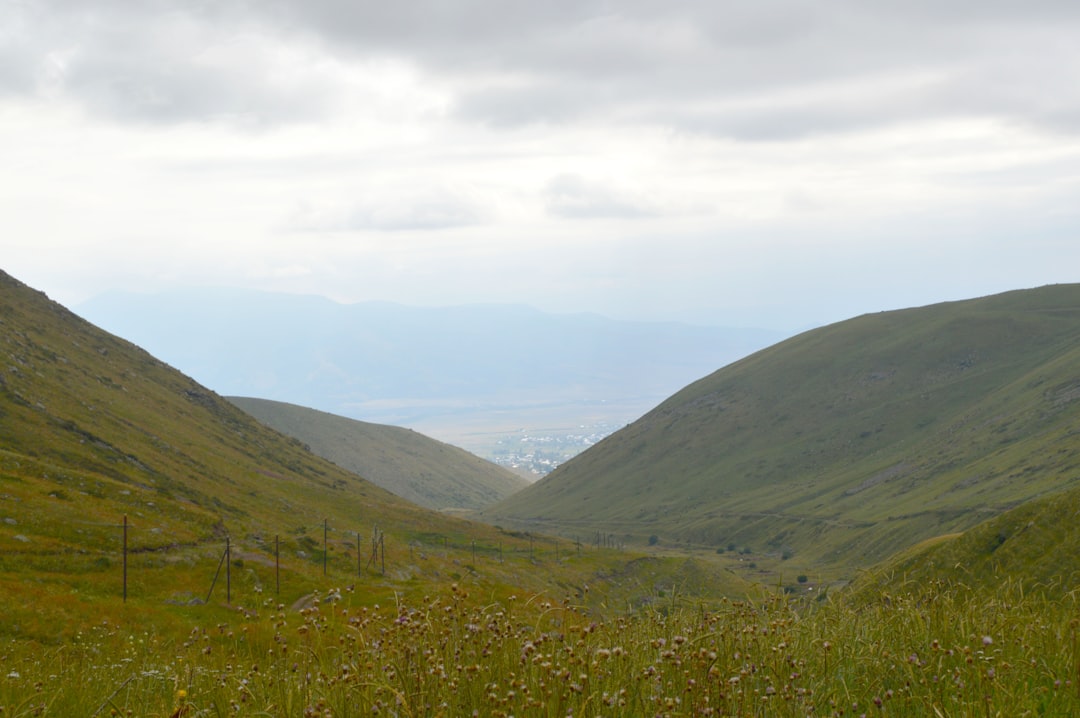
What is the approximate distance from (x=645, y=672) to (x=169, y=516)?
6907 centimetres

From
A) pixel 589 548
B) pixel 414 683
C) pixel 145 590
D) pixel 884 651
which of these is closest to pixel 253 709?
pixel 414 683

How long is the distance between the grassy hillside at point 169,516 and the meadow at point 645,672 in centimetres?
232

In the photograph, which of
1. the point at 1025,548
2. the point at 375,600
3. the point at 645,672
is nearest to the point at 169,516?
the point at 375,600

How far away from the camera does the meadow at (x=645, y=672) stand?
7.89 meters

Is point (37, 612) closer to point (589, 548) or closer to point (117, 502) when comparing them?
point (117, 502)

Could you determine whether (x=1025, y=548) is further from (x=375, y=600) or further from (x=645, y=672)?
(x=645, y=672)

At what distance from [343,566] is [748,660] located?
65300mm

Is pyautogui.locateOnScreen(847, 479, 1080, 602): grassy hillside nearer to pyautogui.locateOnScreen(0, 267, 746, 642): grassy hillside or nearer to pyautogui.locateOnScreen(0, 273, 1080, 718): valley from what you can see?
pyautogui.locateOnScreen(0, 273, 1080, 718): valley

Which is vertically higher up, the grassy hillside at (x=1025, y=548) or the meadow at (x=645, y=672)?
the meadow at (x=645, y=672)

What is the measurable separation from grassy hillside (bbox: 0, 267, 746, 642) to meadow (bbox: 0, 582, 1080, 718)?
2.32 metres

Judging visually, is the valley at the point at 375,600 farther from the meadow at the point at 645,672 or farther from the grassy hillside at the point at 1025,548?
the grassy hillside at the point at 1025,548

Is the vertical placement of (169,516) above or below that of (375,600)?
above

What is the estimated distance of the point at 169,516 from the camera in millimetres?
68500

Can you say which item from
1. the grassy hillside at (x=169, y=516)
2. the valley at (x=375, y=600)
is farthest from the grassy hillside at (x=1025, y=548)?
the grassy hillside at (x=169, y=516)
